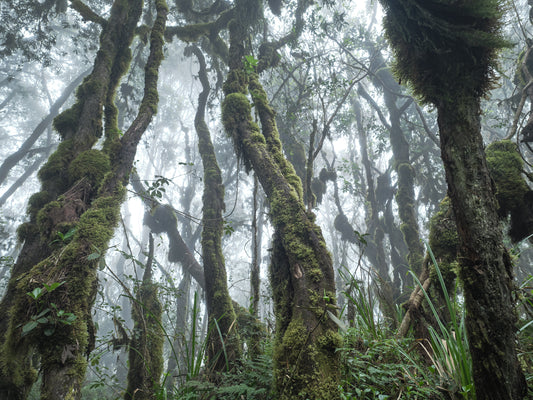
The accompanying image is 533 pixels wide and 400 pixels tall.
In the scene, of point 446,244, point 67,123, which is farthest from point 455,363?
point 67,123

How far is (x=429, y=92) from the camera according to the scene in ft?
6.82

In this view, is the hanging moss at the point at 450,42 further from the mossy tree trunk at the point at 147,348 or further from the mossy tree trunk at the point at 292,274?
the mossy tree trunk at the point at 147,348

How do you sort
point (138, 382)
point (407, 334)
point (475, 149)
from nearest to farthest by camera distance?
point (475, 149), point (407, 334), point (138, 382)

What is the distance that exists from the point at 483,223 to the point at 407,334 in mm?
1860

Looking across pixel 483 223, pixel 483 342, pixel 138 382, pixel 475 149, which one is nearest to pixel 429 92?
pixel 475 149

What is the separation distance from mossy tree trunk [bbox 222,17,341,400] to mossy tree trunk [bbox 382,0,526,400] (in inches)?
35.1

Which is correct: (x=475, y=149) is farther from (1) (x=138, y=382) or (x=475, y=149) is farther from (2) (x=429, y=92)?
(1) (x=138, y=382)

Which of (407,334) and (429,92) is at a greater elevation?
(429,92)

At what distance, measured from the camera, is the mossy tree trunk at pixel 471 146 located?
4.70ft

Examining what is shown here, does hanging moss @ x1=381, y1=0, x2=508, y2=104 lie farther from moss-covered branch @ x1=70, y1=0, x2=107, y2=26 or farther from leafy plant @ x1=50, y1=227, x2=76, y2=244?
moss-covered branch @ x1=70, y1=0, x2=107, y2=26

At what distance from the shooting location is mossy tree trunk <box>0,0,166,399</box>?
8.23ft

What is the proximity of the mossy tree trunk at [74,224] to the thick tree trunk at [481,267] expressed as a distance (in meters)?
2.91

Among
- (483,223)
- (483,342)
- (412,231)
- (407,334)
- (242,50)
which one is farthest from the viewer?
(412,231)

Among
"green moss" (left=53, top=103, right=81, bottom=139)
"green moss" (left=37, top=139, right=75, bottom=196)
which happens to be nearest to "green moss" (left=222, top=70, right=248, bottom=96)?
"green moss" (left=53, top=103, right=81, bottom=139)
